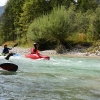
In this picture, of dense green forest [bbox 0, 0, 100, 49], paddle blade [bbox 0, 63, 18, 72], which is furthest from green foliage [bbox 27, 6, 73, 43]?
paddle blade [bbox 0, 63, 18, 72]

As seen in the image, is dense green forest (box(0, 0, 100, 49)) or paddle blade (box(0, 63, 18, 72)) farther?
dense green forest (box(0, 0, 100, 49))

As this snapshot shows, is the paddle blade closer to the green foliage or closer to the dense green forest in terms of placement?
the dense green forest

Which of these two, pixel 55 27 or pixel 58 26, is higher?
pixel 58 26

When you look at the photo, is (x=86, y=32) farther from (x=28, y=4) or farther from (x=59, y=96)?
(x=59, y=96)

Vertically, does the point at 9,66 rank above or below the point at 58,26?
below

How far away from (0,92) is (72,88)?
310 cm

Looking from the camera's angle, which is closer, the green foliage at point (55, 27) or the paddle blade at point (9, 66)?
the paddle blade at point (9, 66)

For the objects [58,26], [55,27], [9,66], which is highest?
[58,26]

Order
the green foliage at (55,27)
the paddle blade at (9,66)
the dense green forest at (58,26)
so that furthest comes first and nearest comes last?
the dense green forest at (58,26)
the green foliage at (55,27)
the paddle blade at (9,66)

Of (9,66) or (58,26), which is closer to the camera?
(9,66)

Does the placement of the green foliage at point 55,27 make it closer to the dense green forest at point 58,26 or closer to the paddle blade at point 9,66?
the dense green forest at point 58,26

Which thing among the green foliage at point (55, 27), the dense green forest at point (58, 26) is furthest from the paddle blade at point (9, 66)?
the green foliage at point (55, 27)

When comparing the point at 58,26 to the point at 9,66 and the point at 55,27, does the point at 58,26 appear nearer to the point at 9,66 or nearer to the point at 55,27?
the point at 55,27

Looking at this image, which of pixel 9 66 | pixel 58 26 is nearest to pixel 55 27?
pixel 58 26
